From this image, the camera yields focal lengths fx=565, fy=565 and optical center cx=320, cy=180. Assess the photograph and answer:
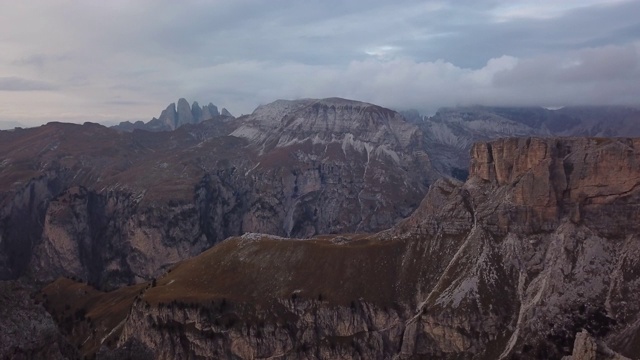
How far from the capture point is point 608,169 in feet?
618

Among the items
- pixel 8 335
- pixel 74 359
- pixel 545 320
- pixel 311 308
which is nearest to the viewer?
pixel 8 335

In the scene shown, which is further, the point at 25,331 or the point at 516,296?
the point at 516,296

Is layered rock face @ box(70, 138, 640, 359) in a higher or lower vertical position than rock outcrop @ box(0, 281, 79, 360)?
lower

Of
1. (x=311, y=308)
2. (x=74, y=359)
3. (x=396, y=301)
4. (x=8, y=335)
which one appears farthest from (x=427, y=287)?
(x=8, y=335)

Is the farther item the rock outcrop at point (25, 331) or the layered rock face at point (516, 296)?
the layered rock face at point (516, 296)

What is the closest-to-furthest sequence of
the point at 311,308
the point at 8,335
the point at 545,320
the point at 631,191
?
the point at 8,335 < the point at 545,320 < the point at 631,191 < the point at 311,308

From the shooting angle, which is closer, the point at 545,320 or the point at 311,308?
the point at 545,320

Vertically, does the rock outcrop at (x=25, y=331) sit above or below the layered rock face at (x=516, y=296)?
above

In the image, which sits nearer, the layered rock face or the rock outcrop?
the rock outcrop

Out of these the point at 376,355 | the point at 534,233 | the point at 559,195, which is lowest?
the point at 376,355

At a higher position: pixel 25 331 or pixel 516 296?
pixel 25 331

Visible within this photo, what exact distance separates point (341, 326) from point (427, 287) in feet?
107

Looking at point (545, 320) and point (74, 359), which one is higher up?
point (74, 359)

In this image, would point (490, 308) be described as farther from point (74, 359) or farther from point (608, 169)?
point (74, 359)
